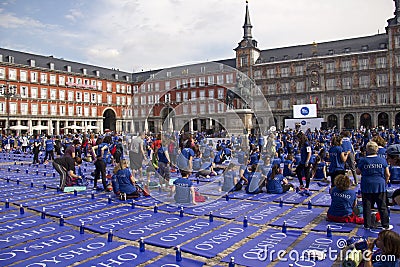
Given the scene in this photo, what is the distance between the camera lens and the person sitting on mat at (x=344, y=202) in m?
7.30

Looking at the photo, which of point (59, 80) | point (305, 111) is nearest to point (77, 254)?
point (305, 111)

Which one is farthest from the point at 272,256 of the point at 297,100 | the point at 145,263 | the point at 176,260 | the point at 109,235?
the point at 297,100

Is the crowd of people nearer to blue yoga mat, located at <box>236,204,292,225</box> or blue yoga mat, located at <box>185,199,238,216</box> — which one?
blue yoga mat, located at <box>185,199,238,216</box>

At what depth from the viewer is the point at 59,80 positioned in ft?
209

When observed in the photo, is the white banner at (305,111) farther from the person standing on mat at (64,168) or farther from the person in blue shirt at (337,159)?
the person standing on mat at (64,168)

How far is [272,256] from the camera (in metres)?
5.80

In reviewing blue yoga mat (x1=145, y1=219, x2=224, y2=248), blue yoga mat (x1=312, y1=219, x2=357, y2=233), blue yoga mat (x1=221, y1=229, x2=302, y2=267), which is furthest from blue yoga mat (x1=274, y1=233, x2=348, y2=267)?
blue yoga mat (x1=145, y1=219, x2=224, y2=248)

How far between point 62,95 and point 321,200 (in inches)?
2463

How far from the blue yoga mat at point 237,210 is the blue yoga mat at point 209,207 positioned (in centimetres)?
24

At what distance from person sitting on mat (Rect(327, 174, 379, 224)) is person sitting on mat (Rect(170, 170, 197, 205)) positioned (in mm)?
3716

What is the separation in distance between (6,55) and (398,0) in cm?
6617

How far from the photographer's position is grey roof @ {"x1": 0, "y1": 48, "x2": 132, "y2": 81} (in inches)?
2292

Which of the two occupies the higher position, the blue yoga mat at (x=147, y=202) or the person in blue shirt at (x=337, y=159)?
the person in blue shirt at (x=337, y=159)

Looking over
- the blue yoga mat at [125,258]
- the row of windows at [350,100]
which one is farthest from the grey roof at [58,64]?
the blue yoga mat at [125,258]
